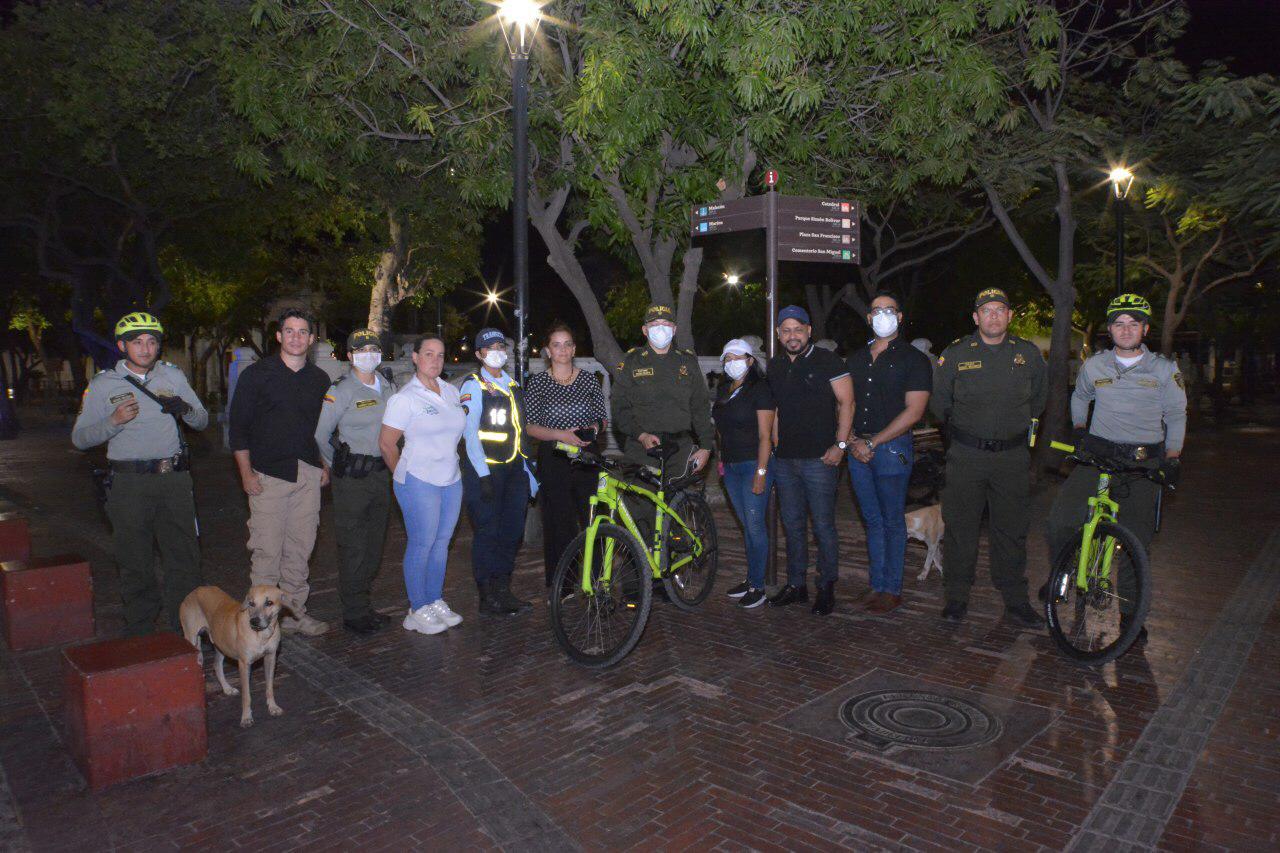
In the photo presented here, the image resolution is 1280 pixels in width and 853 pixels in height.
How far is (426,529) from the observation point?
629cm

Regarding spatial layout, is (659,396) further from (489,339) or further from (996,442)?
(996,442)

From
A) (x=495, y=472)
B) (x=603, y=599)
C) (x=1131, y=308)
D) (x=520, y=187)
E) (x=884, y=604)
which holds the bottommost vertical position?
(x=884, y=604)

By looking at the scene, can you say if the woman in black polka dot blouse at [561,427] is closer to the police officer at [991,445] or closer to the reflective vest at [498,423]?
the reflective vest at [498,423]

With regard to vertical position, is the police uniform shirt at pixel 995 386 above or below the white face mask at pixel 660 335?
below

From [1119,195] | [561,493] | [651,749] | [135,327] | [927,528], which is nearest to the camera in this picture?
[651,749]

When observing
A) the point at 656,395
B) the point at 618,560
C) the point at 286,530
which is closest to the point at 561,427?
the point at 656,395

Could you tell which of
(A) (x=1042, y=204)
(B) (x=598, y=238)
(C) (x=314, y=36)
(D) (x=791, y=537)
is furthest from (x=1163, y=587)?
(A) (x=1042, y=204)

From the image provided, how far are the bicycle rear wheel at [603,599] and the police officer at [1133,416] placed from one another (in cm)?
278

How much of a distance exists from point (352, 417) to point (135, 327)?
142 centimetres

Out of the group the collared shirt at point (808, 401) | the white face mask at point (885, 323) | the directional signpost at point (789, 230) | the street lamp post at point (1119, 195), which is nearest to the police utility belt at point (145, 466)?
the collared shirt at point (808, 401)

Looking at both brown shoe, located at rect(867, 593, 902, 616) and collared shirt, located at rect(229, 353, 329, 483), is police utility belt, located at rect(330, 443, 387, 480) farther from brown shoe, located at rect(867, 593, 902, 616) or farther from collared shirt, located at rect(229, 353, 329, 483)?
brown shoe, located at rect(867, 593, 902, 616)

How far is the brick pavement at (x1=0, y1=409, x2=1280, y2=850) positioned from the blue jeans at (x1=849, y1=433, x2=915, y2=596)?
349 mm

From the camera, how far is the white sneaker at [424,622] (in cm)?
644

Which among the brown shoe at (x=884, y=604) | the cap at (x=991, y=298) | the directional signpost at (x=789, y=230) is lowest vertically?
the brown shoe at (x=884, y=604)
